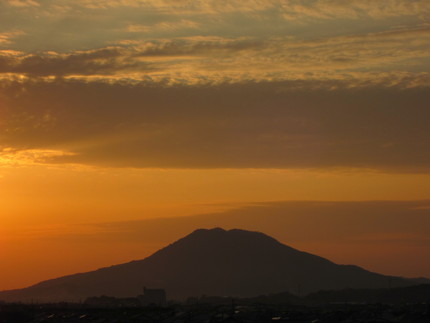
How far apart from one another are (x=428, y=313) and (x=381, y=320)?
715 cm

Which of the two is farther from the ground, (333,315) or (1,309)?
(1,309)

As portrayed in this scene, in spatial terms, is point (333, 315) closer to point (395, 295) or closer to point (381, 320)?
point (381, 320)

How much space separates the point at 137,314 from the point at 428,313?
1705 inches

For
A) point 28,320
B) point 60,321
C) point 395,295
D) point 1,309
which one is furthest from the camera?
point 395,295

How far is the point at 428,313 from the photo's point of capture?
89250 mm

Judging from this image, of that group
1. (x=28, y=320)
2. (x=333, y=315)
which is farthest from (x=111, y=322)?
(x=333, y=315)

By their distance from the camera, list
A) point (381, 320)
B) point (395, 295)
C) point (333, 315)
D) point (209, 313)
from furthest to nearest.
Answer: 1. point (395, 295)
2. point (209, 313)
3. point (333, 315)
4. point (381, 320)

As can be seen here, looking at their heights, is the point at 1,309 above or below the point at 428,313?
above

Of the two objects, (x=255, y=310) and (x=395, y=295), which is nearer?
(x=255, y=310)

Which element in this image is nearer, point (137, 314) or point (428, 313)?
point (428, 313)

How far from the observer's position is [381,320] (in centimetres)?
8588

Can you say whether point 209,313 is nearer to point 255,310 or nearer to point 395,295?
point 255,310

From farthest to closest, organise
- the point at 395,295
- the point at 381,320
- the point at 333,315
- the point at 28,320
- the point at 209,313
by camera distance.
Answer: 1. the point at 395,295
2. the point at 28,320
3. the point at 209,313
4. the point at 333,315
5. the point at 381,320

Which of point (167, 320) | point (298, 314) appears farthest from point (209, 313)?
point (298, 314)
